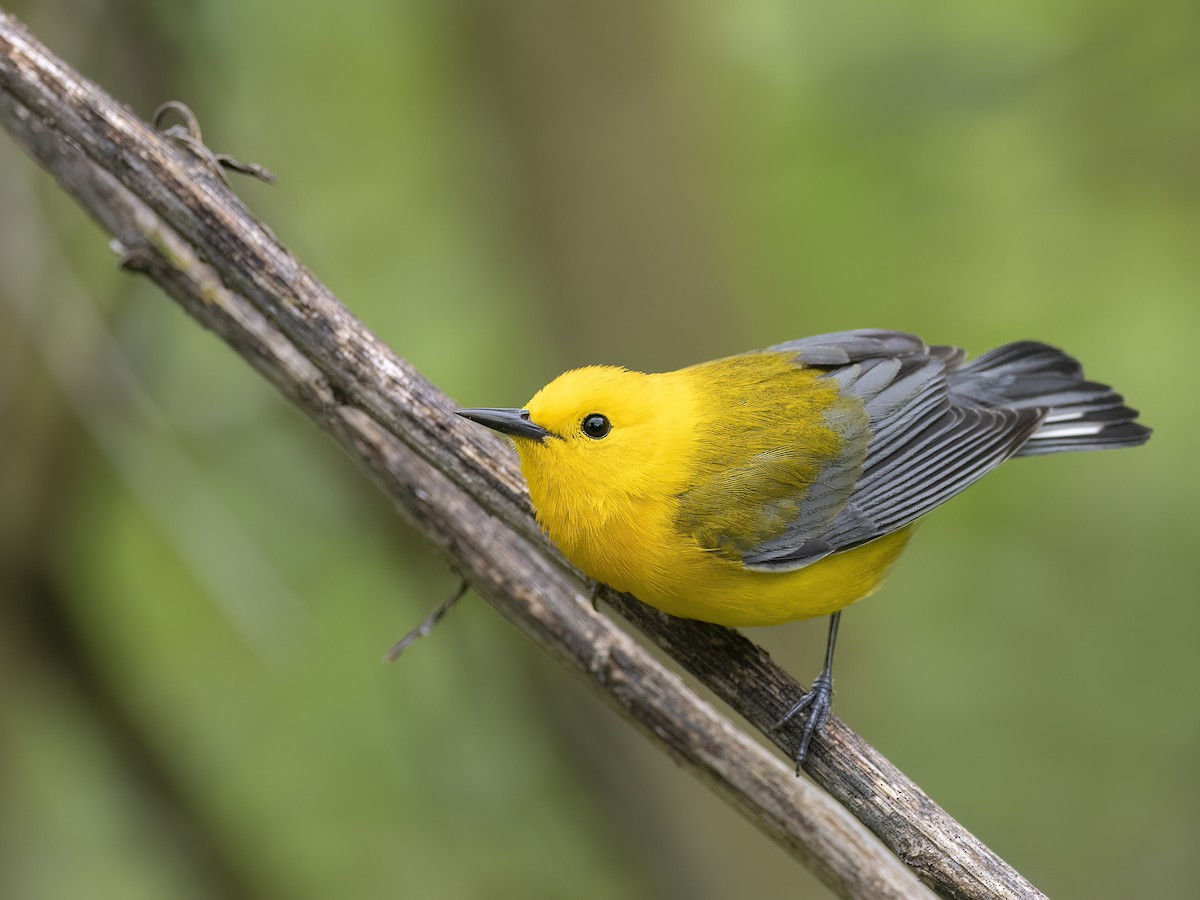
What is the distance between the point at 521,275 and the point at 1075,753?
4.72 metres

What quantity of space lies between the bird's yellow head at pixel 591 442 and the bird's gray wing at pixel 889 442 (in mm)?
432

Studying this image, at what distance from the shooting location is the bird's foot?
10.0 feet

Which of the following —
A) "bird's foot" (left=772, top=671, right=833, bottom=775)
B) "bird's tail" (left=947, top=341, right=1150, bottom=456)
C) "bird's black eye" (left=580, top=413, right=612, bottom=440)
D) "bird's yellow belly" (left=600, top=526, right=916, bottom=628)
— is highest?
"bird's tail" (left=947, top=341, right=1150, bottom=456)

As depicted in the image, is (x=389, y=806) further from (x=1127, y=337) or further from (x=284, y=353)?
(x=1127, y=337)

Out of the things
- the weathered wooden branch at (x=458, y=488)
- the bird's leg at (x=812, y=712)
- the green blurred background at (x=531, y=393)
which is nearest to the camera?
the weathered wooden branch at (x=458, y=488)

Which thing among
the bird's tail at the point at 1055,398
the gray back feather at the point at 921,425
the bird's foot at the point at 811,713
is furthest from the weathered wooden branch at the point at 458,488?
the bird's tail at the point at 1055,398

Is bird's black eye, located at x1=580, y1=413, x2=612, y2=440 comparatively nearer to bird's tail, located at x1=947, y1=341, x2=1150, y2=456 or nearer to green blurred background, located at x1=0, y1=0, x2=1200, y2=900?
bird's tail, located at x1=947, y1=341, x2=1150, y2=456

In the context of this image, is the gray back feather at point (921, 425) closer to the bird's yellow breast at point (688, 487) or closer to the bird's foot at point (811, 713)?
the bird's yellow breast at point (688, 487)

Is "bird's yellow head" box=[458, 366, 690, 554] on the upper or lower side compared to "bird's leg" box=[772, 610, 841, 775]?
upper

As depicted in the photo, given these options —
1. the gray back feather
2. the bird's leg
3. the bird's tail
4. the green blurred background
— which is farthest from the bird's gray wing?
the green blurred background

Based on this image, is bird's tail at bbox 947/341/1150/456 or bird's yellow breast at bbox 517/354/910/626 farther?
bird's tail at bbox 947/341/1150/456

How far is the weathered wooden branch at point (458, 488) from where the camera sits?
282 cm

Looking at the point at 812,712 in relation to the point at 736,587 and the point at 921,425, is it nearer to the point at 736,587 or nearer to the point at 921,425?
the point at 736,587

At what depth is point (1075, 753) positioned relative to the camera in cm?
738
